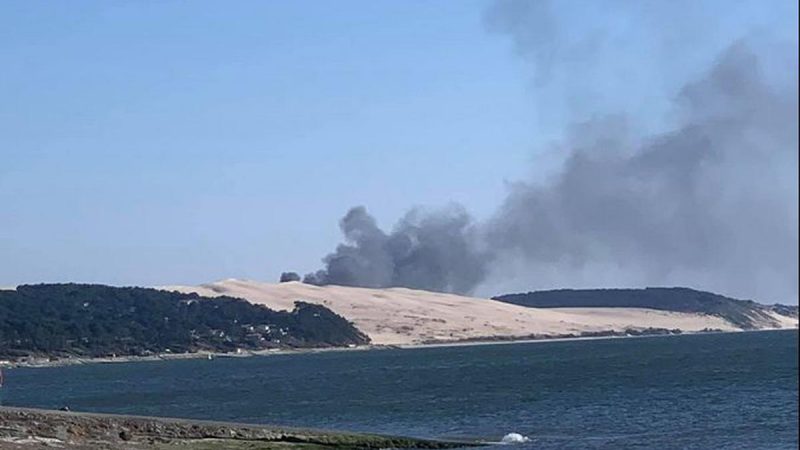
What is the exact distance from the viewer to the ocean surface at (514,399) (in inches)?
2463

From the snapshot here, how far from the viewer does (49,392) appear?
404ft

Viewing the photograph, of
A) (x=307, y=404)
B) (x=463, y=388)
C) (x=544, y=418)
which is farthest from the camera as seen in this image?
(x=463, y=388)

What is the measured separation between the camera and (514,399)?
8806cm

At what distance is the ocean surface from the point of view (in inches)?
2463

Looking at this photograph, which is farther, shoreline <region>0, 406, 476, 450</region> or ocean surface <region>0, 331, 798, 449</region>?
ocean surface <region>0, 331, 798, 449</region>

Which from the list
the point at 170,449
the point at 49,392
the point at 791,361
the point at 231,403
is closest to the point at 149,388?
the point at 49,392

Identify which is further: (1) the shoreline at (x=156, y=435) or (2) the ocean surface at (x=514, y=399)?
(2) the ocean surface at (x=514, y=399)

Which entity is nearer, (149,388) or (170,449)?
(170,449)

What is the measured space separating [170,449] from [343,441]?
7205 millimetres

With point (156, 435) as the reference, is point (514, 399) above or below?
above

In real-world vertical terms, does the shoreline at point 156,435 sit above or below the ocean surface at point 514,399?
below

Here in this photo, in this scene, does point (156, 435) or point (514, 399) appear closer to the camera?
point (156, 435)

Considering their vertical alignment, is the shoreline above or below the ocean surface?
below

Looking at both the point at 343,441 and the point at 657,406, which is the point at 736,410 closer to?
the point at 657,406
